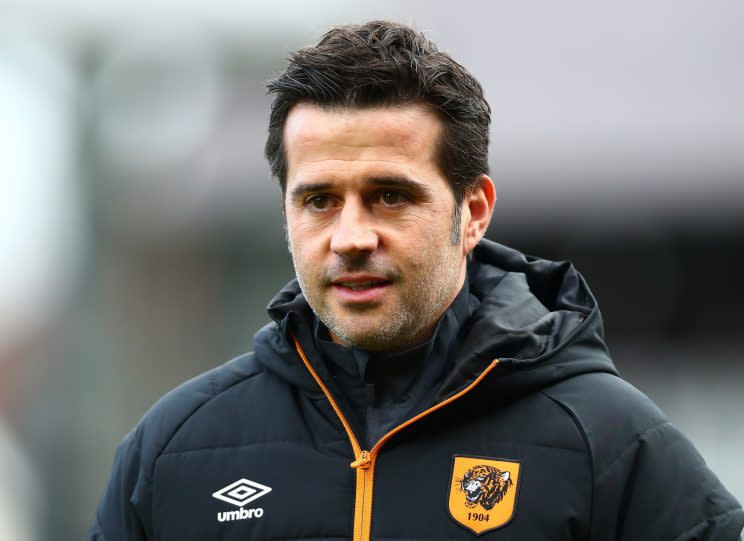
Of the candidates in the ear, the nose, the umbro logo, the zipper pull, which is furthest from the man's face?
the umbro logo

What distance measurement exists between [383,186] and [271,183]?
8146 mm

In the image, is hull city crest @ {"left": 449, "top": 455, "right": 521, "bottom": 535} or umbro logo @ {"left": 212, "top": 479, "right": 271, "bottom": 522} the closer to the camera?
hull city crest @ {"left": 449, "top": 455, "right": 521, "bottom": 535}

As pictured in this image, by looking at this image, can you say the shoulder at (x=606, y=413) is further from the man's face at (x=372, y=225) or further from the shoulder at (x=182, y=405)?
the shoulder at (x=182, y=405)

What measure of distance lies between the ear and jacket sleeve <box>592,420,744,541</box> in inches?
23.3

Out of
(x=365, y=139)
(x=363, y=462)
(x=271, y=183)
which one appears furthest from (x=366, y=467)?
(x=271, y=183)

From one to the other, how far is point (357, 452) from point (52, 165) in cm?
627

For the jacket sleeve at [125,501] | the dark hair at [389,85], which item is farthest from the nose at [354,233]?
the jacket sleeve at [125,501]

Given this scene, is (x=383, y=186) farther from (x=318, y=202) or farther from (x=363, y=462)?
(x=363, y=462)

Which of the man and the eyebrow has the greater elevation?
the eyebrow

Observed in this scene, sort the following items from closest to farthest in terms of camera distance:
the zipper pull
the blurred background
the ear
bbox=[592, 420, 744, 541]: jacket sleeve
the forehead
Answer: bbox=[592, 420, 744, 541]: jacket sleeve
the zipper pull
the forehead
the ear
the blurred background

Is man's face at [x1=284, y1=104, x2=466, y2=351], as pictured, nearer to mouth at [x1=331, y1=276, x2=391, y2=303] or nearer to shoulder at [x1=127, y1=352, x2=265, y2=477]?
mouth at [x1=331, y1=276, x2=391, y2=303]

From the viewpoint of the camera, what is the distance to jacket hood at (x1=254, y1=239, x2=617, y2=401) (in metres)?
2.54

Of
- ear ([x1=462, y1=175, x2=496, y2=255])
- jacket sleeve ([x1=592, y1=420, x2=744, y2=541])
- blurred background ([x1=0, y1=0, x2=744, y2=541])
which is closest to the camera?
jacket sleeve ([x1=592, y1=420, x2=744, y2=541])

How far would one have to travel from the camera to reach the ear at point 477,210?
2.80m
